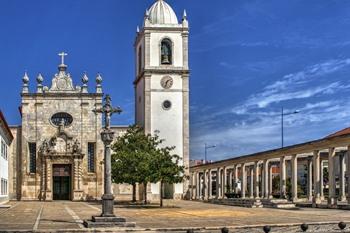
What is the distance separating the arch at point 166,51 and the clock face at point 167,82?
70.6 inches

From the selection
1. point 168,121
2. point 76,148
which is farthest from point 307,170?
point 76,148

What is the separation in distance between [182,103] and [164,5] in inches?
442

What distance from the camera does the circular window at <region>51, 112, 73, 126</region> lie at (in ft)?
238

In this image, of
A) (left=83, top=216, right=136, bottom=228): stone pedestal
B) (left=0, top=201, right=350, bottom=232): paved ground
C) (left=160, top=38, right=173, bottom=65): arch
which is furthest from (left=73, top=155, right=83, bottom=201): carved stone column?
(left=83, top=216, right=136, bottom=228): stone pedestal

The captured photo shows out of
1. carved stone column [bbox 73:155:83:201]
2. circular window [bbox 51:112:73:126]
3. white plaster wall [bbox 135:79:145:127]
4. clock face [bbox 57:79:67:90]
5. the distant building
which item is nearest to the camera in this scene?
the distant building

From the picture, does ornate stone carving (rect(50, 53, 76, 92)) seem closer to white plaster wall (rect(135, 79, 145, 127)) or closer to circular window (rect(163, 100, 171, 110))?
white plaster wall (rect(135, 79, 145, 127))

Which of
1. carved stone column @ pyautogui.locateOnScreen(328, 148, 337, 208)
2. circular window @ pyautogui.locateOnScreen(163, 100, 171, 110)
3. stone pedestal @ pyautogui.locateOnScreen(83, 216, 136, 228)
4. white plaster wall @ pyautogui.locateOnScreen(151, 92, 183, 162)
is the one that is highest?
circular window @ pyautogui.locateOnScreen(163, 100, 171, 110)

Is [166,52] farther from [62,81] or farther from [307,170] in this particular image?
[307,170]

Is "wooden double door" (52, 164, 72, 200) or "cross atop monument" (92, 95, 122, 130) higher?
"cross atop monument" (92, 95, 122, 130)

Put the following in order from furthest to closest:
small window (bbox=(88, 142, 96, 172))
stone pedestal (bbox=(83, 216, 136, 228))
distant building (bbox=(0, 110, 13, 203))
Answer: small window (bbox=(88, 142, 96, 172)) < distant building (bbox=(0, 110, 13, 203)) < stone pedestal (bbox=(83, 216, 136, 228))

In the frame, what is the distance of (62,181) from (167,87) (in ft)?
48.3

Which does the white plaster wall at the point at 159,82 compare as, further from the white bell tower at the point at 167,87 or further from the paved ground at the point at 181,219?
the paved ground at the point at 181,219

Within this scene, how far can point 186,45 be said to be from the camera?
7244 centimetres

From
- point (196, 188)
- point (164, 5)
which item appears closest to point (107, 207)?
point (164, 5)
